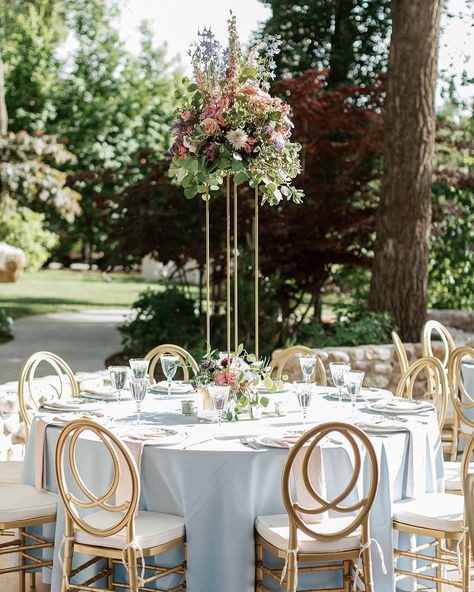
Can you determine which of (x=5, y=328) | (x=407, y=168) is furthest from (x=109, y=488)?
(x=5, y=328)

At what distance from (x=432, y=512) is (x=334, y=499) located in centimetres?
49

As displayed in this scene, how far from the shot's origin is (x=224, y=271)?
1033 centimetres

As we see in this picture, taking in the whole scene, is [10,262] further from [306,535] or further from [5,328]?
[306,535]

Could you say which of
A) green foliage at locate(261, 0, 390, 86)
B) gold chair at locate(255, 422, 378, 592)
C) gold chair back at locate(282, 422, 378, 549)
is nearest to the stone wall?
gold chair at locate(255, 422, 378, 592)

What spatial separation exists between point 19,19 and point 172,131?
849 inches

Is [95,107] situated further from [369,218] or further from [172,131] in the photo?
[172,131]

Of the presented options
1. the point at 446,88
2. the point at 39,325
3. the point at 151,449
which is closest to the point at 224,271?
the point at 446,88

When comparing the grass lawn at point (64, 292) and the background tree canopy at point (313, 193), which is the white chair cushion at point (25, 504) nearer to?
the background tree canopy at point (313, 193)

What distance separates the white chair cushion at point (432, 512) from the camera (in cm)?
363

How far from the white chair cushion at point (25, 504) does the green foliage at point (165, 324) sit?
19.8 feet

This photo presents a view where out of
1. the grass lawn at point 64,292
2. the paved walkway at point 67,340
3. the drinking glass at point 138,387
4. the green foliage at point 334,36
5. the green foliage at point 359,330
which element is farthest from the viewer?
the grass lawn at point 64,292

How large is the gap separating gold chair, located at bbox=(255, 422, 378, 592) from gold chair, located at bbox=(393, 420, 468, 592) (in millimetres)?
271

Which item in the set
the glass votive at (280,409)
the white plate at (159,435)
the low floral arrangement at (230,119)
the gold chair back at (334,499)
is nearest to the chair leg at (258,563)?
the gold chair back at (334,499)

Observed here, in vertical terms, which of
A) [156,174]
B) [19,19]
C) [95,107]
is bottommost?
[156,174]
